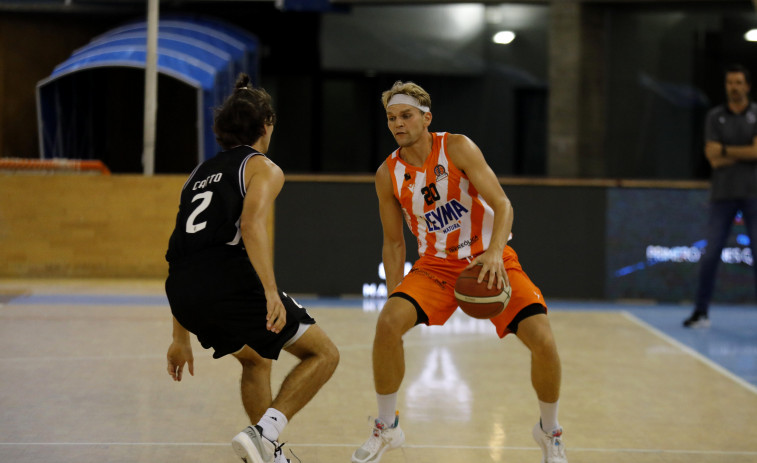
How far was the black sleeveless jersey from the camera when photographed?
174 inches

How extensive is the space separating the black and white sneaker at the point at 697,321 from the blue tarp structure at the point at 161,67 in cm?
918

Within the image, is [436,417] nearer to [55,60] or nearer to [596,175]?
[596,175]

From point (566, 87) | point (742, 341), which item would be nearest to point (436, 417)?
point (742, 341)

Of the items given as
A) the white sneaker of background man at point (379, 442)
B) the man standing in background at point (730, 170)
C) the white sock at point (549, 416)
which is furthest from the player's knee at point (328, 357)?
the man standing in background at point (730, 170)

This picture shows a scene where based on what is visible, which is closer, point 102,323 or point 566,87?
point 102,323

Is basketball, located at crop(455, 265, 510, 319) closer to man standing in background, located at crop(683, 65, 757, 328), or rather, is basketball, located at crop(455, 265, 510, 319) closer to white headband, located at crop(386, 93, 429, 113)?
white headband, located at crop(386, 93, 429, 113)

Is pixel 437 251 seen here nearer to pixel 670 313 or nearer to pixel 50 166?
pixel 670 313

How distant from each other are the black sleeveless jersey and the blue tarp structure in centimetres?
1199

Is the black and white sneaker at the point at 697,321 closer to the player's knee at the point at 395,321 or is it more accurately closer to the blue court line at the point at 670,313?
the blue court line at the point at 670,313

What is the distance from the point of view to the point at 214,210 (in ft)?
14.5

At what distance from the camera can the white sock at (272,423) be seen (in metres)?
4.33

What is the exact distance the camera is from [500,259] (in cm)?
479

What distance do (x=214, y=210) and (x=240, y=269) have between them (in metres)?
0.29

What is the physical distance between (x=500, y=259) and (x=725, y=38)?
15086 mm
